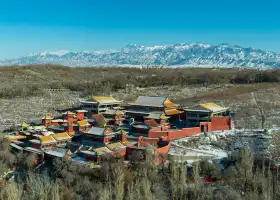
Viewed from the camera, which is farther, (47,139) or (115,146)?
(47,139)

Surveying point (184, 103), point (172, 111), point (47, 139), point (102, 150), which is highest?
point (172, 111)

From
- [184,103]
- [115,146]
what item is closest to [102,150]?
[115,146]

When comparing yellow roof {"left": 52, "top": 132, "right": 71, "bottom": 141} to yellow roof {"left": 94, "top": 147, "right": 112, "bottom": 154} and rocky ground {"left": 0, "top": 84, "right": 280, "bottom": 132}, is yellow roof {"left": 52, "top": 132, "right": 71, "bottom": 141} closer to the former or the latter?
yellow roof {"left": 94, "top": 147, "right": 112, "bottom": 154}

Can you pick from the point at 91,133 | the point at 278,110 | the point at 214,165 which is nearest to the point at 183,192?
the point at 214,165

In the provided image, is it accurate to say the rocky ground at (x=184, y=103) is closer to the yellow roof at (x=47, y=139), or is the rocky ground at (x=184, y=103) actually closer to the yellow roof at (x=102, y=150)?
the yellow roof at (x=47, y=139)

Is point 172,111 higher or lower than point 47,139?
higher

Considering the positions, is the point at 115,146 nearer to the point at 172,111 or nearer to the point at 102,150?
the point at 102,150

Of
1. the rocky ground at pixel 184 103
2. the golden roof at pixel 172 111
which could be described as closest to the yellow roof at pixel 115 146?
the golden roof at pixel 172 111

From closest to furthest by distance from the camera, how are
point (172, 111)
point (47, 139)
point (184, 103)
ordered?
point (47, 139) < point (172, 111) < point (184, 103)
